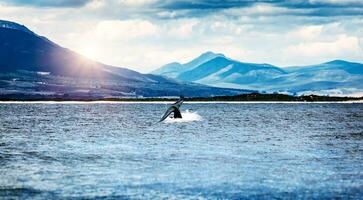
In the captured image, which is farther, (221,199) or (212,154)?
(212,154)

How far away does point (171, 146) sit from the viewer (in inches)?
3014

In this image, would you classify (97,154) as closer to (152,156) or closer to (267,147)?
(152,156)

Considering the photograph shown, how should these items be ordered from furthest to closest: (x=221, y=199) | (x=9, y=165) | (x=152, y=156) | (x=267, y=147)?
(x=267, y=147)
(x=152, y=156)
(x=9, y=165)
(x=221, y=199)

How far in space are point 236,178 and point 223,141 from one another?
37.2 m

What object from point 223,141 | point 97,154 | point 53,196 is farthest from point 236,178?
point 223,141

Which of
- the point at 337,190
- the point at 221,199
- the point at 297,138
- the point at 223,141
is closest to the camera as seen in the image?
the point at 221,199

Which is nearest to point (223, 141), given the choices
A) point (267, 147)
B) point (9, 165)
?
point (267, 147)

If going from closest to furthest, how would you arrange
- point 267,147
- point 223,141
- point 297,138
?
point 267,147 < point 223,141 < point 297,138

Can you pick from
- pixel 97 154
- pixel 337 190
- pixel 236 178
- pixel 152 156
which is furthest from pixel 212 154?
pixel 337 190

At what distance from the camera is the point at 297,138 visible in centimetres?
9125

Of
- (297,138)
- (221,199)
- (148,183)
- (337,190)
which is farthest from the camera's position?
(297,138)

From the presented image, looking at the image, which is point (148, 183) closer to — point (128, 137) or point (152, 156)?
point (152, 156)

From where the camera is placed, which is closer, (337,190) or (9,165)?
(337,190)

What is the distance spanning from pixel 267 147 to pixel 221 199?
119ft
